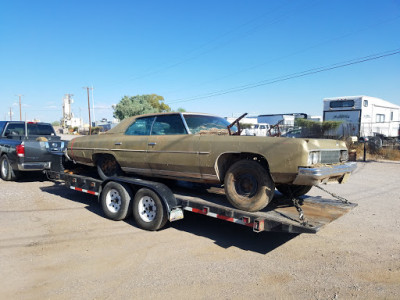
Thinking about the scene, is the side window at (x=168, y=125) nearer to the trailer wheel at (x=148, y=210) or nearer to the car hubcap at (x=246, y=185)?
the trailer wheel at (x=148, y=210)

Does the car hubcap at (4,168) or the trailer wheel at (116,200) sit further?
the car hubcap at (4,168)

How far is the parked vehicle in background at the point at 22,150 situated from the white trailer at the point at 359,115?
1659cm

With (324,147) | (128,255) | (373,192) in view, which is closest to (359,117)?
(373,192)

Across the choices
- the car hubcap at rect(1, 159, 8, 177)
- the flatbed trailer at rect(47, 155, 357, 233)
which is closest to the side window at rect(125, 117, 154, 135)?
the flatbed trailer at rect(47, 155, 357, 233)

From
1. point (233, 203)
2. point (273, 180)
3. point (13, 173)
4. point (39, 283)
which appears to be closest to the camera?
point (39, 283)

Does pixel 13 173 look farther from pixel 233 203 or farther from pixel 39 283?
pixel 233 203

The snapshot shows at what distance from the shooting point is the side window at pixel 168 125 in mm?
5152

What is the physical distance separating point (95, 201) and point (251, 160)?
443 centimetres

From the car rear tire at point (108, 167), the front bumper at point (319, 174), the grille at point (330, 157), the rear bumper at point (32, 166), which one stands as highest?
the grille at point (330, 157)

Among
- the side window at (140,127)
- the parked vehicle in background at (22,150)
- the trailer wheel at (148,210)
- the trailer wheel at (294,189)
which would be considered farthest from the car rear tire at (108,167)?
the trailer wheel at (294,189)

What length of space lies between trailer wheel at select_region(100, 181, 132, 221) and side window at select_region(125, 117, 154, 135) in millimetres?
990

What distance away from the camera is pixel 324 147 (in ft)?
13.7

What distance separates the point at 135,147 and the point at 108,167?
118 centimetres

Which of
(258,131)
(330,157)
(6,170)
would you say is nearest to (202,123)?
(330,157)
